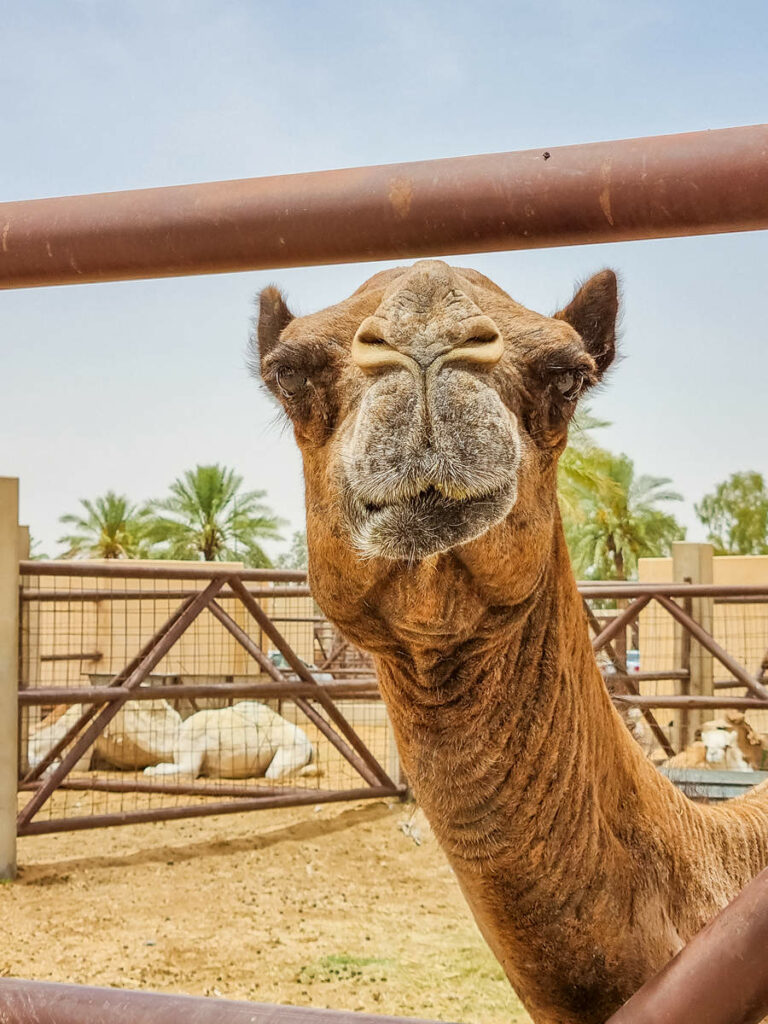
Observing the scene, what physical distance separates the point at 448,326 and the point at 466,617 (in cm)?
64

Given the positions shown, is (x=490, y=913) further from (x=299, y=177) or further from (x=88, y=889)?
(x=88, y=889)

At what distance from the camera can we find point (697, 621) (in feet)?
28.5

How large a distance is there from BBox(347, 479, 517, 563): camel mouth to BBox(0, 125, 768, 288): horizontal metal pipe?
0.55m

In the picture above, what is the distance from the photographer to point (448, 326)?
156 centimetres

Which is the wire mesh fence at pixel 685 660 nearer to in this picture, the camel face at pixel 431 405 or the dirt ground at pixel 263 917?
the dirt ground at pixel 263 917

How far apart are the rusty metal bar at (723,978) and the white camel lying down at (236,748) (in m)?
8.72

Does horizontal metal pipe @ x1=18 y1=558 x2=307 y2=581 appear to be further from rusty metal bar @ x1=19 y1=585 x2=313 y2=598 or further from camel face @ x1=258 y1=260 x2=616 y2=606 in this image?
camel face @ x1=258 y1=260 x2=616 y2=606

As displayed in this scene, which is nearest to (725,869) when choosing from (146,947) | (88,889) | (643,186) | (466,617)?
(466,617)

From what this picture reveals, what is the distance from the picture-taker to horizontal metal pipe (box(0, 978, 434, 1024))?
3.16ft

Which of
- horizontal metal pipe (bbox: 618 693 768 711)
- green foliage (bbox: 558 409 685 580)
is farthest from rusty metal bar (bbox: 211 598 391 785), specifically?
green foliage (bbox: 558 409 685 580)

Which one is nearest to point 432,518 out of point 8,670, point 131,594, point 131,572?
point 8,670

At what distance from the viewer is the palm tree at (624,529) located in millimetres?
33562

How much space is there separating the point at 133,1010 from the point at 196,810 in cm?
639

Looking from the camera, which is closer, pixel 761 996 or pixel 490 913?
pixel 761 996
